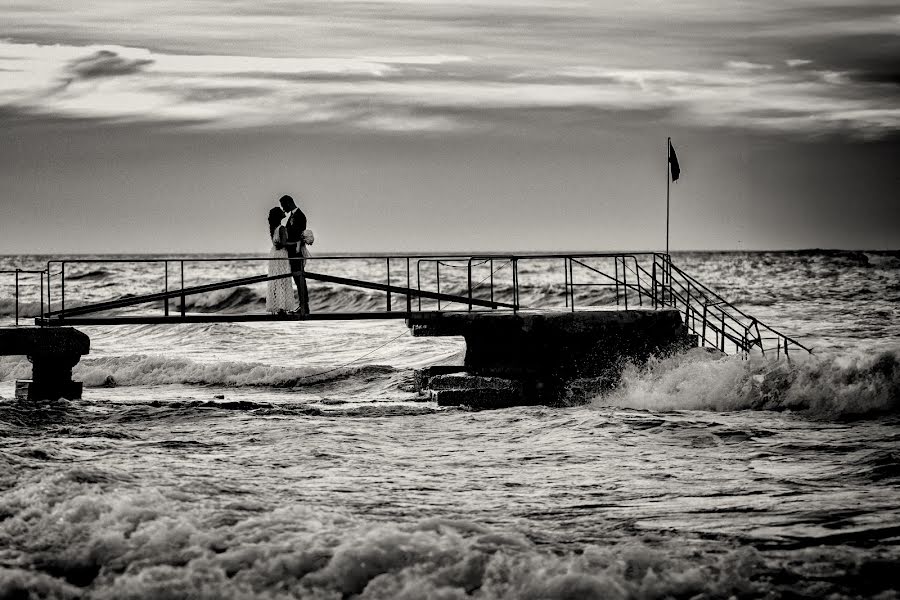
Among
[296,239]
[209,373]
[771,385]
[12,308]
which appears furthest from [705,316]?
[12,308]

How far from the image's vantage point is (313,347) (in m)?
27.2

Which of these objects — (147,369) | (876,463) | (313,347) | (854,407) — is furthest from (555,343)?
(313,347)

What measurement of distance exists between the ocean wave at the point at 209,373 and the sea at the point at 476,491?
1.87 metres

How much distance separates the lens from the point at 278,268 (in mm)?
16797

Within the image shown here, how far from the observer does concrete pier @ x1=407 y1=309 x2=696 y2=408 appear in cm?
1631

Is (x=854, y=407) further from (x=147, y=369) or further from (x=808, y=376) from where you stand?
(x=147, y=369)

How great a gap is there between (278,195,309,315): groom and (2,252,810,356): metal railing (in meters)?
0.24

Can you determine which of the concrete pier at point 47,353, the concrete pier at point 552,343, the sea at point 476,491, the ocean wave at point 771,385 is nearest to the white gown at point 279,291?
the sea at point 476,491

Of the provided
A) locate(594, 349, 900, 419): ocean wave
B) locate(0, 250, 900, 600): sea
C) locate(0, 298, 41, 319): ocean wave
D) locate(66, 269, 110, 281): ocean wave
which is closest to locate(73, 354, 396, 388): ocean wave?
locate(0, 250, 900, 600): sea

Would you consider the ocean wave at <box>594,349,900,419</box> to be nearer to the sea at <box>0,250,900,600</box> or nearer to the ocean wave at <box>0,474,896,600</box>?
the sea at <box>0,250,900,600</box>

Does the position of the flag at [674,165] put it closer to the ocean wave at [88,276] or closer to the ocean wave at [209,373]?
the ocean wave at [209,373]

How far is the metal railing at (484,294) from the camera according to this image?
15898 mm

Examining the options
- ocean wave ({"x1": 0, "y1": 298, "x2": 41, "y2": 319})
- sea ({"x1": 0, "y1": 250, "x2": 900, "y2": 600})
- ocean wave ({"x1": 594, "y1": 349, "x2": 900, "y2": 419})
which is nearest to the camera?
sea ({"x1": 0, "y1": 250, "x2": 900, "y2": 600})

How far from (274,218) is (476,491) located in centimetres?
861
